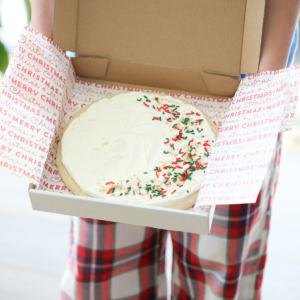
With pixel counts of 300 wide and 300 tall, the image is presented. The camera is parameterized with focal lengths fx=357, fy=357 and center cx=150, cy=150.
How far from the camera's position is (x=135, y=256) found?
40.1 inches

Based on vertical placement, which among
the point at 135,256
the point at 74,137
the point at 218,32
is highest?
the point at 218,32

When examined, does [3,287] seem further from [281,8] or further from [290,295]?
[281,8]

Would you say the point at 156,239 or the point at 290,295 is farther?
the point at 290,295

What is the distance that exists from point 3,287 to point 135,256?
2.22 feet

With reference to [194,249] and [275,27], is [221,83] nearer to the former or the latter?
[275,27]

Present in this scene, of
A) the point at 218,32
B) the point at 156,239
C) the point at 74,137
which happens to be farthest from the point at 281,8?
the point at 156,239

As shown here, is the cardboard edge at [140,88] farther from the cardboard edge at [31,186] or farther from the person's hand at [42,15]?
the cardboard edge at [31,186]

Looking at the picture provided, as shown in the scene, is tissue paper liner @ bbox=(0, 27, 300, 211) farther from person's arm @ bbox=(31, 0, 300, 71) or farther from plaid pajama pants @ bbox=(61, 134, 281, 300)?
plaid pajama pants @ bbox=(61, 134, 281, 300)

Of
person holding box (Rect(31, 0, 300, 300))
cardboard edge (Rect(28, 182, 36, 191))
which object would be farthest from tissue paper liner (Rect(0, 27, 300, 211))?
person holding box (Rect(31, 0, 300, 300))

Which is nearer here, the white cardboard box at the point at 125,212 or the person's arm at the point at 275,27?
the white cardboard box at the point at 125,212

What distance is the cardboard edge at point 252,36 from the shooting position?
0.81 metres

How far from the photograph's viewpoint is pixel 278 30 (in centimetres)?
88

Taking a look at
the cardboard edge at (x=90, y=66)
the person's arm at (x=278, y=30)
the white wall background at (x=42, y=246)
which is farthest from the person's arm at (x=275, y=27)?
the white wall background at (x=42, y=246)

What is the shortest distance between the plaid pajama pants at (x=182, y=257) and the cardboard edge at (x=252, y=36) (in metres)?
0.22
